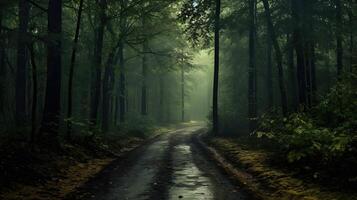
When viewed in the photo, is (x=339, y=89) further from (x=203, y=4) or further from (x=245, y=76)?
(x=245, y=76)

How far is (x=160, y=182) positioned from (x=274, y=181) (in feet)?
9.75

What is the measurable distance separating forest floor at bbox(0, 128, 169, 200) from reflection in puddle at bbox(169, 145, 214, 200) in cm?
250

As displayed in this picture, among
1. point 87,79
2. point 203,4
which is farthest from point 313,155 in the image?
point 87,79

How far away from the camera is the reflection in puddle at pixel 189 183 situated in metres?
9.73

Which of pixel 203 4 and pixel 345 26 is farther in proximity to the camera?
pixel 203 4

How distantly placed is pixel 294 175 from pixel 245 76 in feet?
105

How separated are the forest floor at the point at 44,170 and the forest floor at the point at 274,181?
174 inches

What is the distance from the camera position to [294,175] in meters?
11.3

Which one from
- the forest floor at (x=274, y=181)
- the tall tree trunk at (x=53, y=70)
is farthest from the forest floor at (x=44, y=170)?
the forest floor at (x=274, y=181)

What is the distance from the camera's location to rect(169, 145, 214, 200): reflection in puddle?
383 inches

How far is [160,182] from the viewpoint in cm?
1147

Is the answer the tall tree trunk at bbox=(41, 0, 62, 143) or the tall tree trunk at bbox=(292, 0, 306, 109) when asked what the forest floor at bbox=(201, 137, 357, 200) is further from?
the tall tree trunk at bbox=(41, 0, 62, 143)

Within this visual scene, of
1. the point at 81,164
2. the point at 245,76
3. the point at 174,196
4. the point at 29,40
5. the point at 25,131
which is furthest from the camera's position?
the point at 245,76

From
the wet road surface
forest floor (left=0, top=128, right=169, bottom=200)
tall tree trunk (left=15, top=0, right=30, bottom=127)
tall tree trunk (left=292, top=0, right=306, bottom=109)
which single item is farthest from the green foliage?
tall tree trunk (left=15, top=0, right=30, bottom=127)
